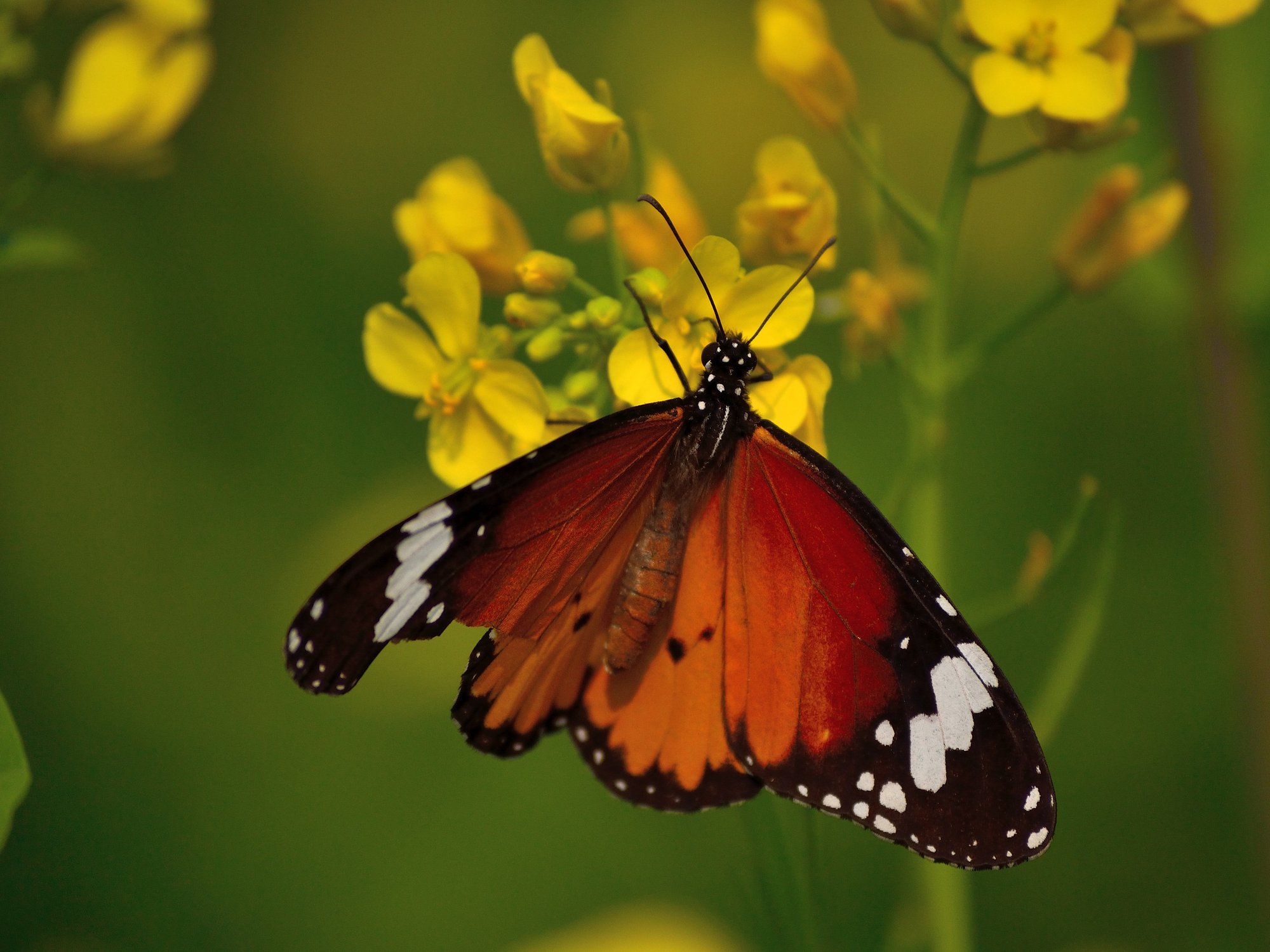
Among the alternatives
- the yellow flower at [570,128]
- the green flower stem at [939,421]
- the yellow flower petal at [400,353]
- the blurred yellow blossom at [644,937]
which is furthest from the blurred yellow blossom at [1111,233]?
the blurred yellow blossom at [644,937]

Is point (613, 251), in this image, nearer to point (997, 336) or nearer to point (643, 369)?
point (643, 369)

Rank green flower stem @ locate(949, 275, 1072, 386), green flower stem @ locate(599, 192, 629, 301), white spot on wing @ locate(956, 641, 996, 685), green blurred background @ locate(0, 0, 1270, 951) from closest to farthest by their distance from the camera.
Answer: white spot on wing @ locate(956, 641, 996, 685), green flower stem @ locate(599, 192, 629, 301), green flower stem @ locate(949, 275, 1072, 386), green blurred background @ locate(0, 0, 1270, 951)

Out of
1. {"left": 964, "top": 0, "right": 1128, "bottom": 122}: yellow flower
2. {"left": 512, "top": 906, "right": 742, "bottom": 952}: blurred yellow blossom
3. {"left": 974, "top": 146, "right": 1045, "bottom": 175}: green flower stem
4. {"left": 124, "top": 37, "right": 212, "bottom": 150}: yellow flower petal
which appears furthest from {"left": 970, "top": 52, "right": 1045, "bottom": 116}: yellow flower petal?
{"left": 512, "top": 906, "right": 742, "bottom": 952}: blurred yellow blossom

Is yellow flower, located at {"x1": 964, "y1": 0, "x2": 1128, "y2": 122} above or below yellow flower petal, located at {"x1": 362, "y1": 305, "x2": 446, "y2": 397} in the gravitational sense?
above

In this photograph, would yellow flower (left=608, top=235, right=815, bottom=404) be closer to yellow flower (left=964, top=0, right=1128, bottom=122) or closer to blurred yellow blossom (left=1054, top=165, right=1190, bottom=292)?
yellow flower (left=964, top=0, right=1128, bottom=122)

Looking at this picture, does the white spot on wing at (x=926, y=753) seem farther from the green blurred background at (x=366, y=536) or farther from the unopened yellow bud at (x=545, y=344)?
the unopened yellow bud at (x=545, y=344)

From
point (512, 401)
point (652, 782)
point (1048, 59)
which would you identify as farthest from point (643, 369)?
point (1048, 59)
